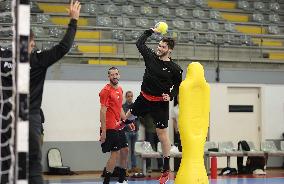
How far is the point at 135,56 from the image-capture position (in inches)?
758

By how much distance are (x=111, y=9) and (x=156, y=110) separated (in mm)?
11652

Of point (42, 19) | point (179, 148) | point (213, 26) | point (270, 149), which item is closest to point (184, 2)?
point (213, 26)

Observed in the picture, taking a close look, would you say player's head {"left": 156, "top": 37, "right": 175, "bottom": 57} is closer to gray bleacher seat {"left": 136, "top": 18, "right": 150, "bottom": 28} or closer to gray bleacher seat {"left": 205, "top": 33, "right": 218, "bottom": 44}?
gray bleacher seat {"left": 205, "top": 33, "right": 218, "bottom": 44}

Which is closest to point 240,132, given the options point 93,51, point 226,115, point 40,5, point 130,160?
point 226,115

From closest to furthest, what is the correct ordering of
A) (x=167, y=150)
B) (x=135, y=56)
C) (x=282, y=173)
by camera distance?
(x=167, y=150) → (x=282, y=173) → (x=135, y=56)

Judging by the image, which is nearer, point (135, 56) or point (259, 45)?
point (135, 56)

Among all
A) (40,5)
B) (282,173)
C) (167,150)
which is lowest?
(282,173)

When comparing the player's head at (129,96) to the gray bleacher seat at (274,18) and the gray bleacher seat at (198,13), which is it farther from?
the gray bleacher seat at (274,18)

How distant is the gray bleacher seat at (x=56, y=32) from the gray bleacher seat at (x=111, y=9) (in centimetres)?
304

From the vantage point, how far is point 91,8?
21469 millimetres

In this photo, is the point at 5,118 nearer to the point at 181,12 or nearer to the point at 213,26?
the point at 213,26

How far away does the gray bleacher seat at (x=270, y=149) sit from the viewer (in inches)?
727

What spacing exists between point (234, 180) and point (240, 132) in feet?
16.9

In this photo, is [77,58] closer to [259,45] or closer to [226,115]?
[226,115]
